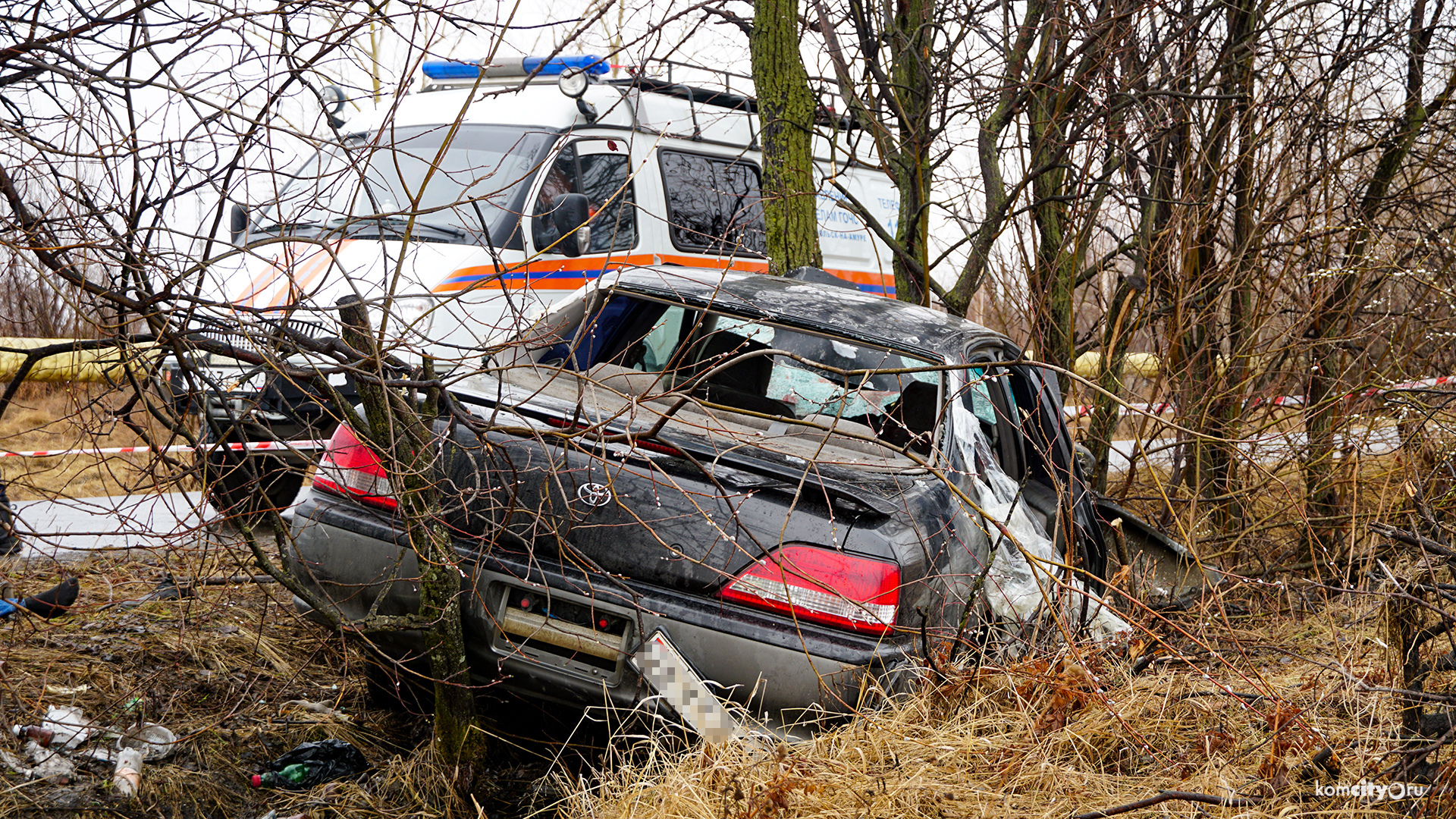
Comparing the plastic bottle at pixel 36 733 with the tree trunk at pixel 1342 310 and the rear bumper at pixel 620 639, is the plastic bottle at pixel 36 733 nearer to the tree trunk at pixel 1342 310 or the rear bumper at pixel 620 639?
the rear bumper at pixel 620 639

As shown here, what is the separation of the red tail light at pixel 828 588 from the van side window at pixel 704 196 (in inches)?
195

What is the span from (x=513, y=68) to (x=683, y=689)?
18.9 ft

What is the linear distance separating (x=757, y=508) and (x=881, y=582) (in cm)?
41

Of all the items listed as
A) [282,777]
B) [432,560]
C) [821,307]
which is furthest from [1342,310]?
[282,777]

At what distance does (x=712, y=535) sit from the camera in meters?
2.86

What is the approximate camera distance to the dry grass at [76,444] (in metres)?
2.76

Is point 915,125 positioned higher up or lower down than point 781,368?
higher up

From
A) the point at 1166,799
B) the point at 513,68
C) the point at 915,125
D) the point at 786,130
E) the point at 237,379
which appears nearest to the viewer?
the point at 1166,799

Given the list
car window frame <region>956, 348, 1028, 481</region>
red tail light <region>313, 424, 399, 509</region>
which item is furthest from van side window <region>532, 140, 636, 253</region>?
red tail light <region>313, 424, 399, 509</region>

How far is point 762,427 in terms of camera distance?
361cm

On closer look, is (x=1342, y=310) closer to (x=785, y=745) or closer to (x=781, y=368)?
(x=781, y=368)

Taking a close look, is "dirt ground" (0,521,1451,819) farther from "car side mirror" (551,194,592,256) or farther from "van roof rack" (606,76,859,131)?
"van roof rack" (606,76,859,131)

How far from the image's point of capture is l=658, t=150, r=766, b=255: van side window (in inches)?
308

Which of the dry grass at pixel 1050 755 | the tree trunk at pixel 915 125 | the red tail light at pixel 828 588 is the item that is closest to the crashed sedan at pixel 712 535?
the red tail light at pixel 828 588
